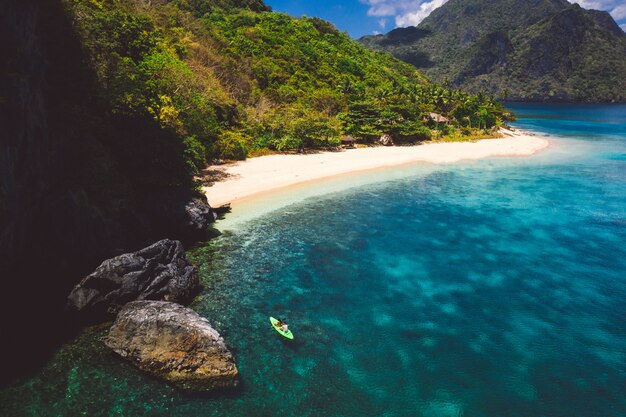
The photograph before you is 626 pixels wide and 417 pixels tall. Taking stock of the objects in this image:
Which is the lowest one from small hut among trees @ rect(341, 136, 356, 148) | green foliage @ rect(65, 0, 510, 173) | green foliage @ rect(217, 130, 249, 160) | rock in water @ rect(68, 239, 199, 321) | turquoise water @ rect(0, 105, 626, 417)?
turquoise water @ rect(0, 105, 626, 417)

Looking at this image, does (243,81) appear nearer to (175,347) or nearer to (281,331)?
(281,331)

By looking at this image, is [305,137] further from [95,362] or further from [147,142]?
[95,362]

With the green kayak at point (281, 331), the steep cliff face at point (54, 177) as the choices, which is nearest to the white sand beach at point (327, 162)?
the steep cliff face at point (54, 177)

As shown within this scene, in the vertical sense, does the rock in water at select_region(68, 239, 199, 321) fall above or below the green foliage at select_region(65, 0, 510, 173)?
below

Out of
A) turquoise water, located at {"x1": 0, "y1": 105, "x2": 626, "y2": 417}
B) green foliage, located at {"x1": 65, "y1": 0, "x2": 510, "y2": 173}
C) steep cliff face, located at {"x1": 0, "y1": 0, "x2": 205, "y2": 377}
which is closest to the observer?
turquoise water, located at {"x1": 0, "y1": 105, "x2": 626, "y2": 417}

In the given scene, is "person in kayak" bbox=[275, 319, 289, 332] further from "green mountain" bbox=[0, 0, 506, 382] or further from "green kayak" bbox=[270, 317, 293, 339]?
"green mountain" bbox=[0, 0, 506, 382]

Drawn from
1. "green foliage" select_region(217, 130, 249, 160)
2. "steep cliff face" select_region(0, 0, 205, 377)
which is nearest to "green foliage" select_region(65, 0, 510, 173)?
"green foliage" select_region(217, 130, 249, 160)

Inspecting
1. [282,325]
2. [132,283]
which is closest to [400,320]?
[282,325]
